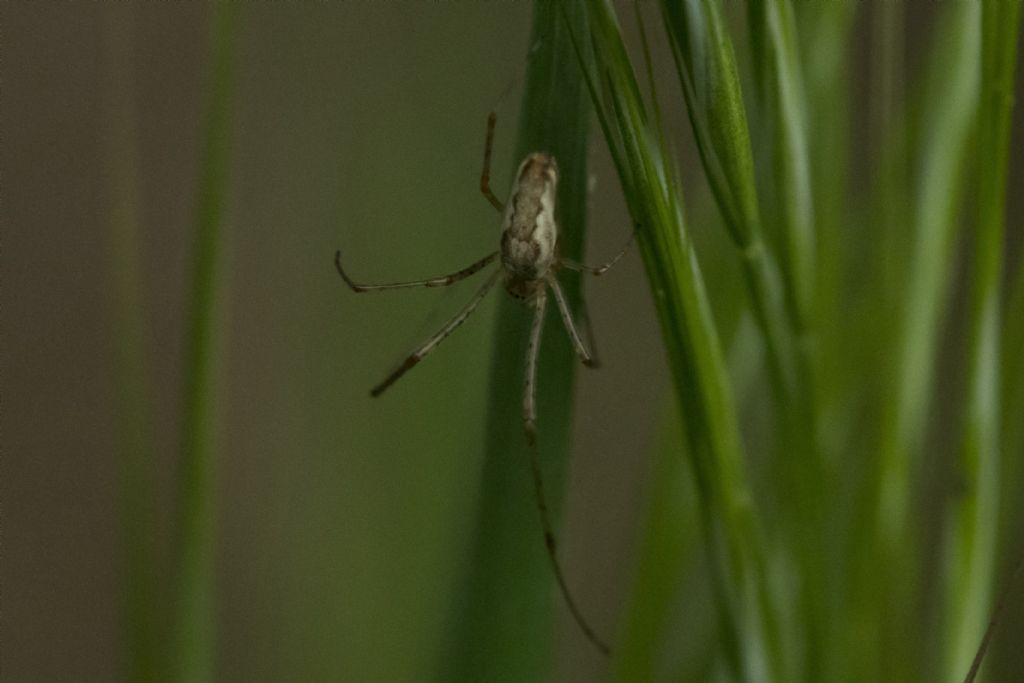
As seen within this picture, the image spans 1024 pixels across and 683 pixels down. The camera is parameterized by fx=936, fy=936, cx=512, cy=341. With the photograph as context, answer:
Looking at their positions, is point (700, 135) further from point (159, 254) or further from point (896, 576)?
point (159, 254)

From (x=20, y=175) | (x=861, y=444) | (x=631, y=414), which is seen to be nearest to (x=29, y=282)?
(x=20, y=175)

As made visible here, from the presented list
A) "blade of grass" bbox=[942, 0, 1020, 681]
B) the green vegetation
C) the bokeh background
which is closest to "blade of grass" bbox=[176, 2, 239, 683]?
the green vegetation

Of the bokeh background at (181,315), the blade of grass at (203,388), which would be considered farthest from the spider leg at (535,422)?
the bokeh background at (181,315)

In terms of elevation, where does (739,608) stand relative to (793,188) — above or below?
below

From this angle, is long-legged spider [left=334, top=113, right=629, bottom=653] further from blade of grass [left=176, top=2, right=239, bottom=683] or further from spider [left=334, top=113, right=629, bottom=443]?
blade of grass [left=176, top=2, right=239, bottom=683]

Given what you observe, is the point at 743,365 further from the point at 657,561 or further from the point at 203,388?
the point at 203,388

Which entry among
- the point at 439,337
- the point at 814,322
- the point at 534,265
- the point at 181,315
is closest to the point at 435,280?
the point at 439,337
